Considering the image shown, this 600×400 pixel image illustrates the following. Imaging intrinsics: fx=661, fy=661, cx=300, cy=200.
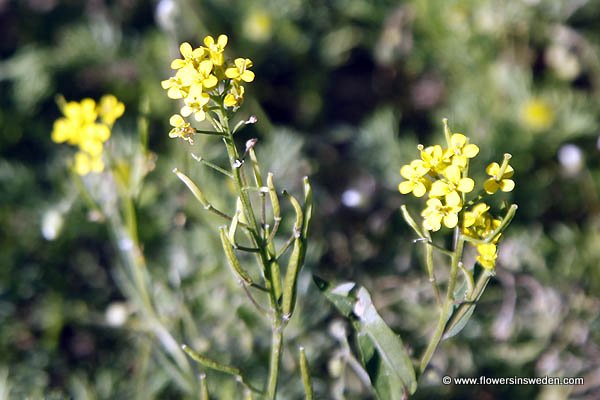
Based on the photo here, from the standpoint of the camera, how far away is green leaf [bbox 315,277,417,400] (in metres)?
1.17

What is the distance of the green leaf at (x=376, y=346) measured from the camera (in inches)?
46.1

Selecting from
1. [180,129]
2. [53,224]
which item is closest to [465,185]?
[180,129]

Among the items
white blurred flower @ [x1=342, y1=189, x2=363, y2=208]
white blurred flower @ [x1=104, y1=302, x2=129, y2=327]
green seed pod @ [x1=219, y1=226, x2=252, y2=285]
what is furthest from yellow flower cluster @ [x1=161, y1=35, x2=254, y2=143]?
white blurred flower @ [x1=342, y1=189, x2=363, y2=208]

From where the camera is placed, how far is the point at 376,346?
1205mm

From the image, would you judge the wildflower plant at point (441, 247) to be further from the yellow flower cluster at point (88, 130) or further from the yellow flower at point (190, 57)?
the yellow flower cluster at point (88, 130)

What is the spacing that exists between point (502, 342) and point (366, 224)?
578 mm

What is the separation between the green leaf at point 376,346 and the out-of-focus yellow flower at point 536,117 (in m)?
1.22

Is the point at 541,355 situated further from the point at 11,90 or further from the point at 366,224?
the point at 11,90

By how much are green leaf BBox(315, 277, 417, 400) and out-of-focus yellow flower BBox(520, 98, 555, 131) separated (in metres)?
1.22

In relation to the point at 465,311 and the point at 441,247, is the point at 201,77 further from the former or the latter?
the point at 465,311

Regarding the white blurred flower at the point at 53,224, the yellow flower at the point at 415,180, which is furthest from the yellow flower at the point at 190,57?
the white blurred flower at the point at 53,224

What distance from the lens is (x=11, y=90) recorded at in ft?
7.57

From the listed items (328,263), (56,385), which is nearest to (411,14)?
(328,263)

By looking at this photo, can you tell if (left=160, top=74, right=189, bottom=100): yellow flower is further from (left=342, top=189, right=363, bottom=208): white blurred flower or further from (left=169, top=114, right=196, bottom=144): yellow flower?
(left=342, top=189, right=363, bottom=208): white blurred flower
